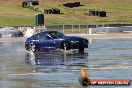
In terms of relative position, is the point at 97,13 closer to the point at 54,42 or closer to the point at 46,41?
the point at 46,41

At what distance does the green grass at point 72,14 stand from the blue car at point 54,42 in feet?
136

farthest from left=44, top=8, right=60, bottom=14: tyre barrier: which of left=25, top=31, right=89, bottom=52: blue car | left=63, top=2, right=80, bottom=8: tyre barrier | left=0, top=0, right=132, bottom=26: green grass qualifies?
left=25, top=31, right=89, bottom=52: blue car

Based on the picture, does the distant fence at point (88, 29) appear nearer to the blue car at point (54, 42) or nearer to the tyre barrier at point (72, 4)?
the tyre barrier at point (72, 4)

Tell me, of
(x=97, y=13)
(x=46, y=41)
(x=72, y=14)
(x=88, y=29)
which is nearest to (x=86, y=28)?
(x=88, y=29)

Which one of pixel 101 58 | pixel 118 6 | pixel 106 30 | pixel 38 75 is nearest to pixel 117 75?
pixel 38 75

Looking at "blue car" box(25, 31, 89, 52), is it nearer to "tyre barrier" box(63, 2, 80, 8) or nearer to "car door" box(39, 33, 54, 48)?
"car door" box(39, 33, 54, 48)

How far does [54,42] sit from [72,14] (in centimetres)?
5424

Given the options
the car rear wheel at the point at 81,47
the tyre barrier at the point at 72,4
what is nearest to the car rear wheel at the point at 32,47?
the car rear wheel at the point at 81,47

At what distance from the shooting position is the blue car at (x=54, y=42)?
127ft

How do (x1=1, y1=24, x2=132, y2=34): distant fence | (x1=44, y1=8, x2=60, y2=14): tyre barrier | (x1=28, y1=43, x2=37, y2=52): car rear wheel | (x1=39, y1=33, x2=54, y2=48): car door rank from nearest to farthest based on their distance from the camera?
(x1=39, y1=33, x2=54, y2=48): car door → (x1=28, y1=43, x2=37, y2=52): car rear wheel → (x1=1, y1=24, x2=132, y2=34): distant fence → (x1=44, y1=8, x2=60, y2=14): tyre barrier

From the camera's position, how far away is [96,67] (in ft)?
88.3

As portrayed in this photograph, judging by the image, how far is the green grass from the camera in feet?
281

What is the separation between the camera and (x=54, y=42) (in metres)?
39.6

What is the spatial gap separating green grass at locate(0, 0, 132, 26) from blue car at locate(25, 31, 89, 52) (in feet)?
136
